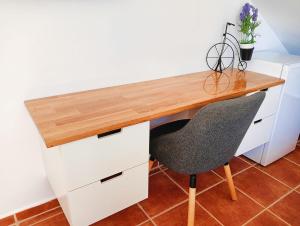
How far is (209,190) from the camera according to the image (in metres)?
1.74

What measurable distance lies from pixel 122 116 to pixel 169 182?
879mm

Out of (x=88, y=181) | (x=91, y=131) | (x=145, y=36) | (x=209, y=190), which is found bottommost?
(x=209, y=190)

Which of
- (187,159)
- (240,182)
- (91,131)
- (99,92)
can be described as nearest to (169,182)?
(240,182)

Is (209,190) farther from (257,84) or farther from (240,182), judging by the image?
(257,84)

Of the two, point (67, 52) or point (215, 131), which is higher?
point (67, 52)

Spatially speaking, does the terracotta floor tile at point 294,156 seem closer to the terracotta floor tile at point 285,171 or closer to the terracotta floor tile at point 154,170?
the terracotta floor tile at point 285,171

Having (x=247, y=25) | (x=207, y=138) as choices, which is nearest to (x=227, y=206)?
(x=207, y=138)

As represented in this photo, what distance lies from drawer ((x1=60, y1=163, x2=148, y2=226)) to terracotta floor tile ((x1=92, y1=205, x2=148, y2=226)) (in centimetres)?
27

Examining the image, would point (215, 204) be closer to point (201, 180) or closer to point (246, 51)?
point (201, 180)

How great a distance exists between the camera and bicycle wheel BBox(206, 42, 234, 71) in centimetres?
194

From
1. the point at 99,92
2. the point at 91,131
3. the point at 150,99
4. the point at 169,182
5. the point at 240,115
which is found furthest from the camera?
the point at 169,182

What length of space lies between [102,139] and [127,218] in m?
0.70

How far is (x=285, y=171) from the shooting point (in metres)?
1.97

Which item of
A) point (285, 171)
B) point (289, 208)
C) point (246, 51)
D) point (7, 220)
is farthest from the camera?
point (285, 171)
